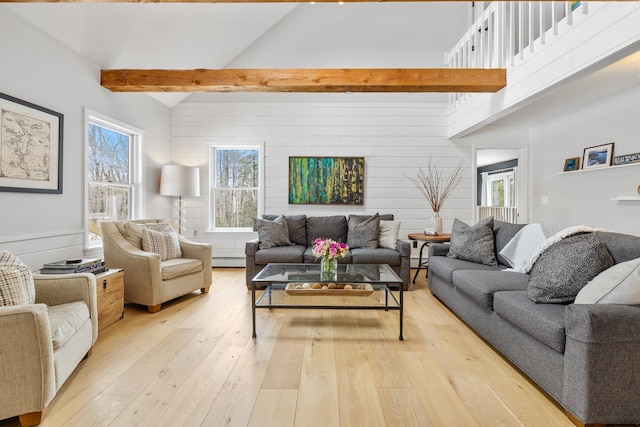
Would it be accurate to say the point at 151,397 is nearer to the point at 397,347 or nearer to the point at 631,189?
the point at 397,347

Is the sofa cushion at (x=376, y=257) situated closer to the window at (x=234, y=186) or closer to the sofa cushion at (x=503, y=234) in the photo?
the sofa cushion at (x=503, y=234)

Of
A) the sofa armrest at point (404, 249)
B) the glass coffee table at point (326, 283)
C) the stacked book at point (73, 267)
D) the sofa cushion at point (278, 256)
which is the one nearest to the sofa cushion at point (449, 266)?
the sofa armrest at point (404, 249)

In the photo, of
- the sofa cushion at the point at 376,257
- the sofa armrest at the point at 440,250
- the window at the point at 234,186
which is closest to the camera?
the sofa armrest at the point at 440,250

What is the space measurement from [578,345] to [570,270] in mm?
573

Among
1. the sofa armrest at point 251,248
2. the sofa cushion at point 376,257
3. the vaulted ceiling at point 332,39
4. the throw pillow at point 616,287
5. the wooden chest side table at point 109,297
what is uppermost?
the vaulted ceiling at point 332,39

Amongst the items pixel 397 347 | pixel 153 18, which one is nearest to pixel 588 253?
pixel 397 347

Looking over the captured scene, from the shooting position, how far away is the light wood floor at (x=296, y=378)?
1.72 meters

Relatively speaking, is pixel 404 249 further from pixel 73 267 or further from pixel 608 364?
pixel 73 267

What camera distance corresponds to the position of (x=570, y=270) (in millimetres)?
2033

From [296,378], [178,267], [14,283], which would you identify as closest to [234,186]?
[178,267]

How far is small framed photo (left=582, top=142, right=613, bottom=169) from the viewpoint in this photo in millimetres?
3986

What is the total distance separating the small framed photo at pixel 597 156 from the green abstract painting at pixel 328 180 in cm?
294

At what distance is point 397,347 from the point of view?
2518 mm

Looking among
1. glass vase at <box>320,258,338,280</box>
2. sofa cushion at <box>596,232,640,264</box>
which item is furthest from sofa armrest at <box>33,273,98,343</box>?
sofa cushion at <box>596,232,640,264</box>
